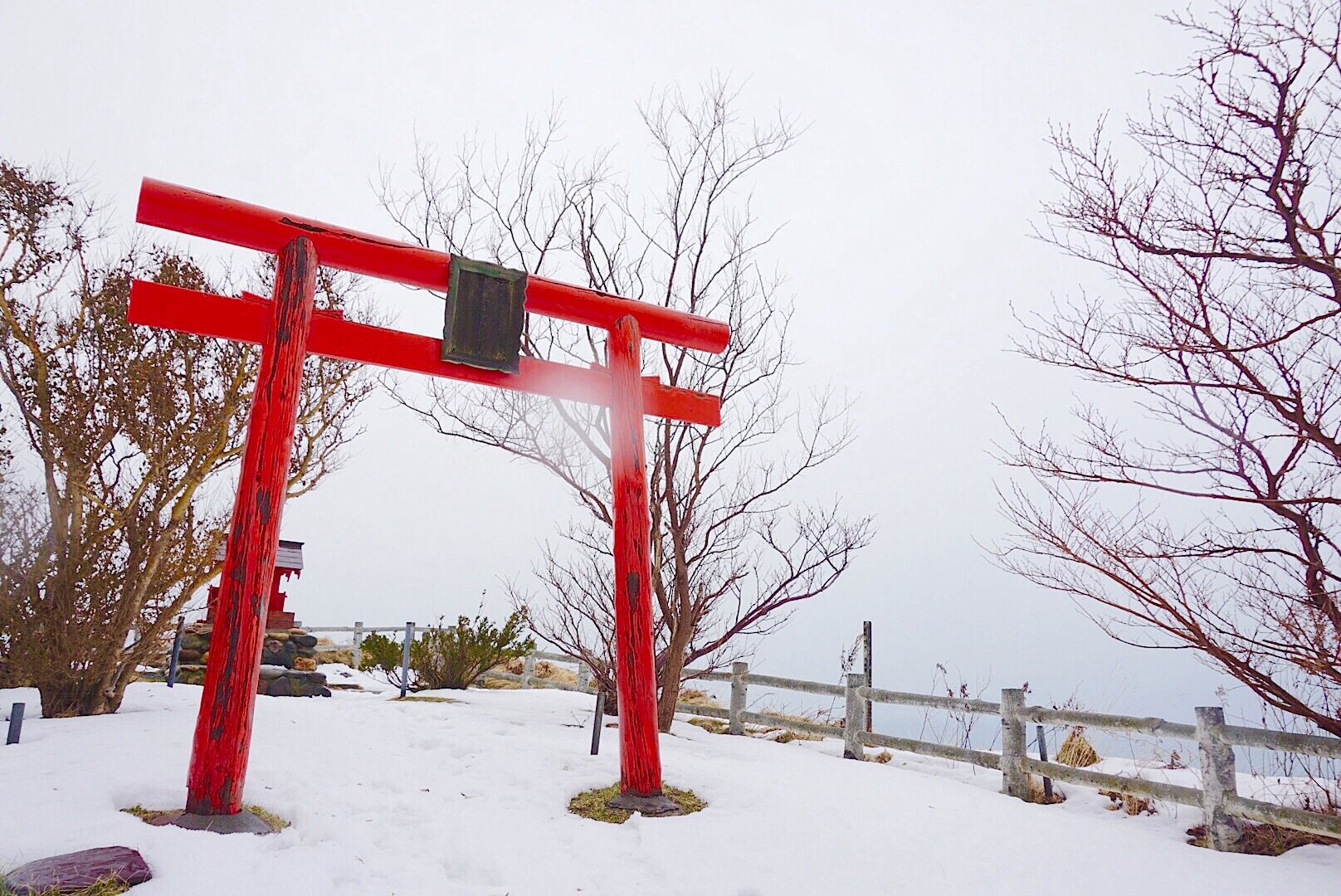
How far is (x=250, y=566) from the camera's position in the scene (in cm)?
373

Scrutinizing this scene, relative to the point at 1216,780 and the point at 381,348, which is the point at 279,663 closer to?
the point at 381,348

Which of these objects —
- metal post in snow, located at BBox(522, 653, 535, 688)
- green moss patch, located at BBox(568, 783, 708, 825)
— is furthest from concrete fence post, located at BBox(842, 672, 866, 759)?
metal post in snow, located at BBox(522, 653, 535, 688)

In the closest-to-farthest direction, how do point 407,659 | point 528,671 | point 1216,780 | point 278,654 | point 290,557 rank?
point 1216,780
point 407,659
point 278,654
point 528,671
point 290,557

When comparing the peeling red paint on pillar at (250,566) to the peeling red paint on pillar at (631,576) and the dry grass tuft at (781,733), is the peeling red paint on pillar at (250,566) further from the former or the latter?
the dry grass tuft at (781,733)

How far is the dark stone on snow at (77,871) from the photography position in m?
2.60

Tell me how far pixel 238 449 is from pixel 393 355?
3738mm

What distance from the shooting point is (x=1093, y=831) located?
445 centimetres

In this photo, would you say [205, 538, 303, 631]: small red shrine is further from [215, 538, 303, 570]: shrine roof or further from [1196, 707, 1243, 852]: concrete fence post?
[1196, 707, 1243, 852]: concrete fence post

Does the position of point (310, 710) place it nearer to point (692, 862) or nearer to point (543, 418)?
point (543, 418)

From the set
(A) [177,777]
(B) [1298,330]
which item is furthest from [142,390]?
(B) [1298,330]

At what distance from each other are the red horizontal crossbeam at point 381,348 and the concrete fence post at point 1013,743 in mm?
3311

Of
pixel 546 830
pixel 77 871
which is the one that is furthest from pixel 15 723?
pixel 546 830

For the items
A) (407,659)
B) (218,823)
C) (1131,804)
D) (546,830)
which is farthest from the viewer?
(407,659)

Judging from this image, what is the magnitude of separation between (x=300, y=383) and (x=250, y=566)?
1.27m
